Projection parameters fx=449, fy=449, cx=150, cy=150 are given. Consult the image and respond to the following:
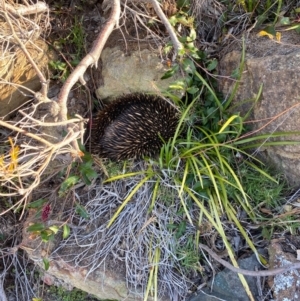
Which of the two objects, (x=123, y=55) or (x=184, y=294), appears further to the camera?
(x=123, y=55)

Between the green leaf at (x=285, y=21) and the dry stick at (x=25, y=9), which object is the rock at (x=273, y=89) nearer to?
the green leaf at (x=285, y=21)

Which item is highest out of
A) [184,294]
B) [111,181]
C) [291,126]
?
[291,126]

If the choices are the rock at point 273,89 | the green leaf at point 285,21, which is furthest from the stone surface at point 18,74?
the green leaf at point 285,21

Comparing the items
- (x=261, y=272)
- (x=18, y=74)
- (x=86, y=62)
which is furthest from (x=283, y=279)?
(x=18, y=74)

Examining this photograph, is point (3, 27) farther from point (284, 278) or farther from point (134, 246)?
point (284, 278)

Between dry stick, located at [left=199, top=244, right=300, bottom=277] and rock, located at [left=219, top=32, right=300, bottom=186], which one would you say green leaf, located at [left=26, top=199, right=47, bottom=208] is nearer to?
dry stick, located at [left=199, top=244, right=300, bottom=277]

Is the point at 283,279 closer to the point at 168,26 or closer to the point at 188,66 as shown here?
the point at 188,66

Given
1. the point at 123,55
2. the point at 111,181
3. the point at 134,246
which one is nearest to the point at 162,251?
the point at 134,246
